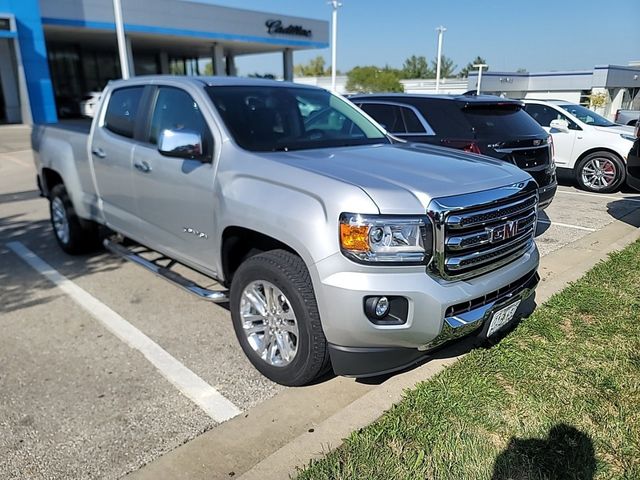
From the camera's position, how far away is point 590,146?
9898 millimetres

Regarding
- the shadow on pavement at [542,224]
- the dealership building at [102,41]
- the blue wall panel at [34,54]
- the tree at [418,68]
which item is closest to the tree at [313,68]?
the tree at [418,68]

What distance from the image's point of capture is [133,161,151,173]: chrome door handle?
4102mm

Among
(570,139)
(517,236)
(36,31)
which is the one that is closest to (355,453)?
(517,236)

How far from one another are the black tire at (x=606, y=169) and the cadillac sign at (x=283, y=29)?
29.2 meters

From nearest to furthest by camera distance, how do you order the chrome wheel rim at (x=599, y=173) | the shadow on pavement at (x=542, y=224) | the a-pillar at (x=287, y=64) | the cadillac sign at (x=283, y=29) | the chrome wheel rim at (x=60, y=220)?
the chrome wheel rim at (x=60, y=220) < the shadow on pavement at (x=542, y=224) < the chrome wheel rim at (x=599, y=173) < the cadillac sign at (x=283, y=29) < the a-pillar at (x=287, y=64)

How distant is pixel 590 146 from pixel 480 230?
851 cm

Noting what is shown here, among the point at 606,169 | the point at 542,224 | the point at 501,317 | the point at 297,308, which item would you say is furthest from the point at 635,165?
the point at 297,308

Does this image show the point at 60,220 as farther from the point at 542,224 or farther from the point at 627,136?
the point at 627,136

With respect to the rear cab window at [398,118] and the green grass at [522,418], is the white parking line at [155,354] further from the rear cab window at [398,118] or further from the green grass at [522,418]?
the rear cab window at [398,118]

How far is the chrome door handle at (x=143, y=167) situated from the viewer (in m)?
4.10

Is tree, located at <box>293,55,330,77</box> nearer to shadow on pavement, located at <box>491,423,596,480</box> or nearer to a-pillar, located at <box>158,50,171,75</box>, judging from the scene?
a-pillar, located at <box>158,50,171,75</box>

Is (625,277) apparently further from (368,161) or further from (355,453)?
(355,453)

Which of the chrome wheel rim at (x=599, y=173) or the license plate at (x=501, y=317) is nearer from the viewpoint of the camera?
the license plate at (x=501, y=317)

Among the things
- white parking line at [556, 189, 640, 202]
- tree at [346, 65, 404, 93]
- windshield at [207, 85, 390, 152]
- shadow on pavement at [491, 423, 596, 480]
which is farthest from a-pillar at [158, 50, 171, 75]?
shadow on pavement at [491, 423, 596, 480]
